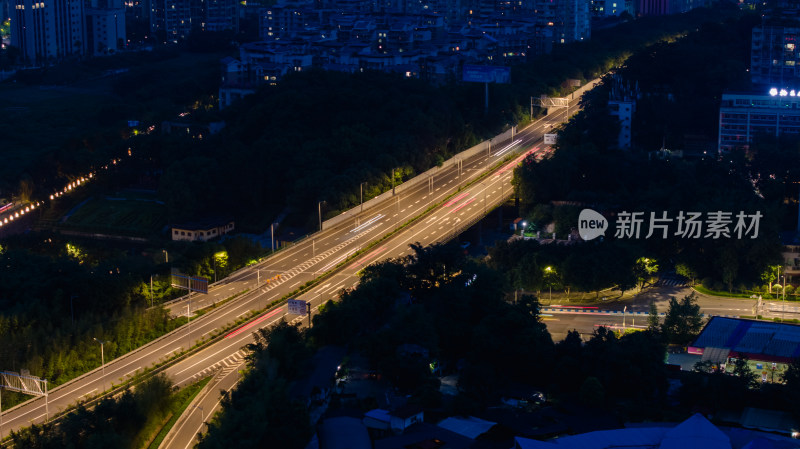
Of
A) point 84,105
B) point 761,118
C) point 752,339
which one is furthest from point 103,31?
point 752,339

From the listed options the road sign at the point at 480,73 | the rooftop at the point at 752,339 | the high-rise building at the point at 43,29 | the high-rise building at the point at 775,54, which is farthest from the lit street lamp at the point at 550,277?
the high-rise building at the point at 43,29

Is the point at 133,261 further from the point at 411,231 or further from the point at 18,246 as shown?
the point at 411,231

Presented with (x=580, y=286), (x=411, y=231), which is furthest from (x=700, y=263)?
(x=411, y=231)

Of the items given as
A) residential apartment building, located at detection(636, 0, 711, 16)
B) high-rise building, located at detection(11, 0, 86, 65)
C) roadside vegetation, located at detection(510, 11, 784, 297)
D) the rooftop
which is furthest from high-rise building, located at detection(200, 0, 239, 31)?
the rooftop

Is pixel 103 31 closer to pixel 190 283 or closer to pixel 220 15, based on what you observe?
pixel 220 15

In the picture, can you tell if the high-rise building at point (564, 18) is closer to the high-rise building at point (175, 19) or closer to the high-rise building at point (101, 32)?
the high-rise building at point (175, 19)
